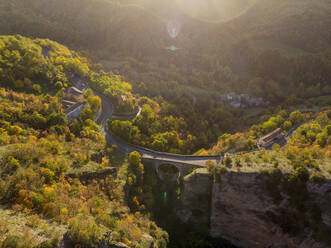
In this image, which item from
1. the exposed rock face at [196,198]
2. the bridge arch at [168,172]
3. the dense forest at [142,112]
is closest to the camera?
the dense forest at [142,112]

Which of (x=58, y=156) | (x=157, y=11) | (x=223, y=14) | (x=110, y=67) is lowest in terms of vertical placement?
(x=58, y=156)

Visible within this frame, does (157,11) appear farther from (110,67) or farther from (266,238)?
(266,238)

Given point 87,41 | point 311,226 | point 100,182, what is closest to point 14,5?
point 87,41

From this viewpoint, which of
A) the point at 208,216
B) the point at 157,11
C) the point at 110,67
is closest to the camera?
the point at 208,216

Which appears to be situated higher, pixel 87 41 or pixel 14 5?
pixel 14 5

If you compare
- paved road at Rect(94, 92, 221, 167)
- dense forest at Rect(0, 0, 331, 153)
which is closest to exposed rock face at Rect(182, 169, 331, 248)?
paved road at Rect(94, 92, 221, 167)

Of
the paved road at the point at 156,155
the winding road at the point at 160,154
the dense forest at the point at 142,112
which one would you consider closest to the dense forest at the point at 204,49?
the dense forest at the point at 142,112

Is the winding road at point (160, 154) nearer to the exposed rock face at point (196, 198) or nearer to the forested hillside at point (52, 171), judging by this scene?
the forested hillside at point (52, 171)

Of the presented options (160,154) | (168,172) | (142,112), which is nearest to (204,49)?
(142,112)

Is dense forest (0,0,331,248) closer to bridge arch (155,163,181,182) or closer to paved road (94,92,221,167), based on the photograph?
paved road (94,92,221,167)
